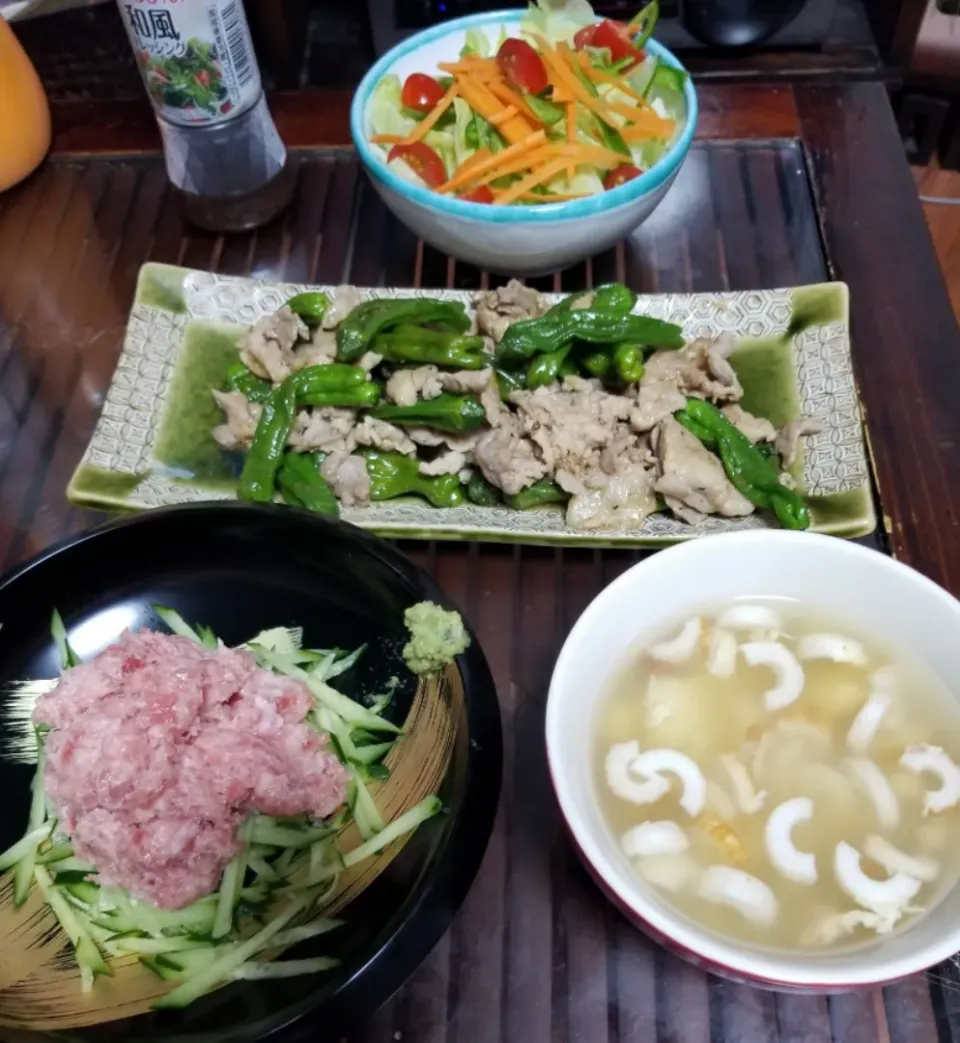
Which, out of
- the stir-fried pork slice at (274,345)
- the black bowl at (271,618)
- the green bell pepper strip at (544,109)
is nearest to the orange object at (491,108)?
the green bell pepper strip at (544,109)

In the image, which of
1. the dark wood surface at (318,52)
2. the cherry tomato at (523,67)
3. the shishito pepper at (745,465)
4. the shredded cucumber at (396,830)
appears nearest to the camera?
the shredded cucumber at (396,830)

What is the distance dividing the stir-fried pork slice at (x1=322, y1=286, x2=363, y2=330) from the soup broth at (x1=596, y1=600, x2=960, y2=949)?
2.82 ft

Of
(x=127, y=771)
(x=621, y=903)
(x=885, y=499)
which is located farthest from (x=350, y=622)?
(x=885, y=499)

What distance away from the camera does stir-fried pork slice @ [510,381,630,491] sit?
4.45ft

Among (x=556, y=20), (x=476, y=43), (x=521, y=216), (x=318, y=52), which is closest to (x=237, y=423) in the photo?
(x=521, y=216)

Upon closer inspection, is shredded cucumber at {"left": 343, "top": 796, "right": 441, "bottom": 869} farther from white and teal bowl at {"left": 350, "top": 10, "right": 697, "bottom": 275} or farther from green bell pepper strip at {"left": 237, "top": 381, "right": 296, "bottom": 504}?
white and teal bowl at {"left": 350, "top": 10, "right": 697, "bottom": 275}

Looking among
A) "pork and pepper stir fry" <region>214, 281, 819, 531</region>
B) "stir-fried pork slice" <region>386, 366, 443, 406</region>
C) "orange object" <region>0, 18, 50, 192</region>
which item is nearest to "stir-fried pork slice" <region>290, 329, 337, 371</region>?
"pork and pepper stir fry" <region>214, 281, 819, 531</region>

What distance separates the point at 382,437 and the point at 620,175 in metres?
0.64

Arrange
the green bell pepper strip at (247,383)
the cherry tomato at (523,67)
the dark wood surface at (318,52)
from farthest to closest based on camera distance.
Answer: the dark wood surface at (318,52), the cherry tomato at (523,67), the green bell pepper strip at (247,383)

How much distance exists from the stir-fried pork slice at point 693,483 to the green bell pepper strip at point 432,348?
0.33m

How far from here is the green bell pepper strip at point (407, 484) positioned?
55.2 inches

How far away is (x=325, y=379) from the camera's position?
1436mm

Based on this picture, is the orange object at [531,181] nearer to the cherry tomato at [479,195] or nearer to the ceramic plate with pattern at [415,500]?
the cherry tomato at [479,195]

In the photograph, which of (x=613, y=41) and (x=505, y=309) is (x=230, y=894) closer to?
(x=505, y=309)
